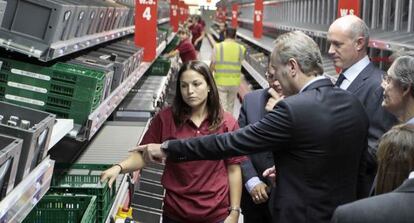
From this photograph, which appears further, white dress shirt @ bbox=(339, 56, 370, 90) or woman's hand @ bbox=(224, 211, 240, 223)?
white dress shirt @ bbox=(339, 56, 370, 90)

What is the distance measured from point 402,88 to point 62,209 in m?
1.68

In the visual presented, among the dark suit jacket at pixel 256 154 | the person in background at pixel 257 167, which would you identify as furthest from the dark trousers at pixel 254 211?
the dark suit jacket at pixel 256 154

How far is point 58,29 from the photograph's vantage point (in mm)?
3014

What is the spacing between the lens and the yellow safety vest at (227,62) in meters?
9.08

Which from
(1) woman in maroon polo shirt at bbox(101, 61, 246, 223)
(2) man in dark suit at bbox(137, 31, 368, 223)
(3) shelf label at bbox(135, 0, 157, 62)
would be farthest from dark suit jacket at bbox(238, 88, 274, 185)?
(3) shelf label at bbox(135, 0, 157, 62)

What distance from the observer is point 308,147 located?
253 centimetres

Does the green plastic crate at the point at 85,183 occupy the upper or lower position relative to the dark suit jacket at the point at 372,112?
→ lower

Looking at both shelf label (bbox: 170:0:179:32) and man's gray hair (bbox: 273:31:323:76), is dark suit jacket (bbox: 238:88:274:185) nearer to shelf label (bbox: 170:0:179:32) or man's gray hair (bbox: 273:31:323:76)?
man's gray hair (bbox: 273:31:323:76)

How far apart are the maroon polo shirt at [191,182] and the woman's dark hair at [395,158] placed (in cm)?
123

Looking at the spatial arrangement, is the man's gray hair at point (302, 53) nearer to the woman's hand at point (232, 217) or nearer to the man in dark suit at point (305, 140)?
the man in dark suit at point (305, 140)

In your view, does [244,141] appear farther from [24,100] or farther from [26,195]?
[24,100]

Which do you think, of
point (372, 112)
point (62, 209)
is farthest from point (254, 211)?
point (62, 209)

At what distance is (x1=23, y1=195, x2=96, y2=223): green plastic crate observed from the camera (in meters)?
2.71

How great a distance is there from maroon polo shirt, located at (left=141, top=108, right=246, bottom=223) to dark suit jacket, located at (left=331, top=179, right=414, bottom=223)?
4.35ft
